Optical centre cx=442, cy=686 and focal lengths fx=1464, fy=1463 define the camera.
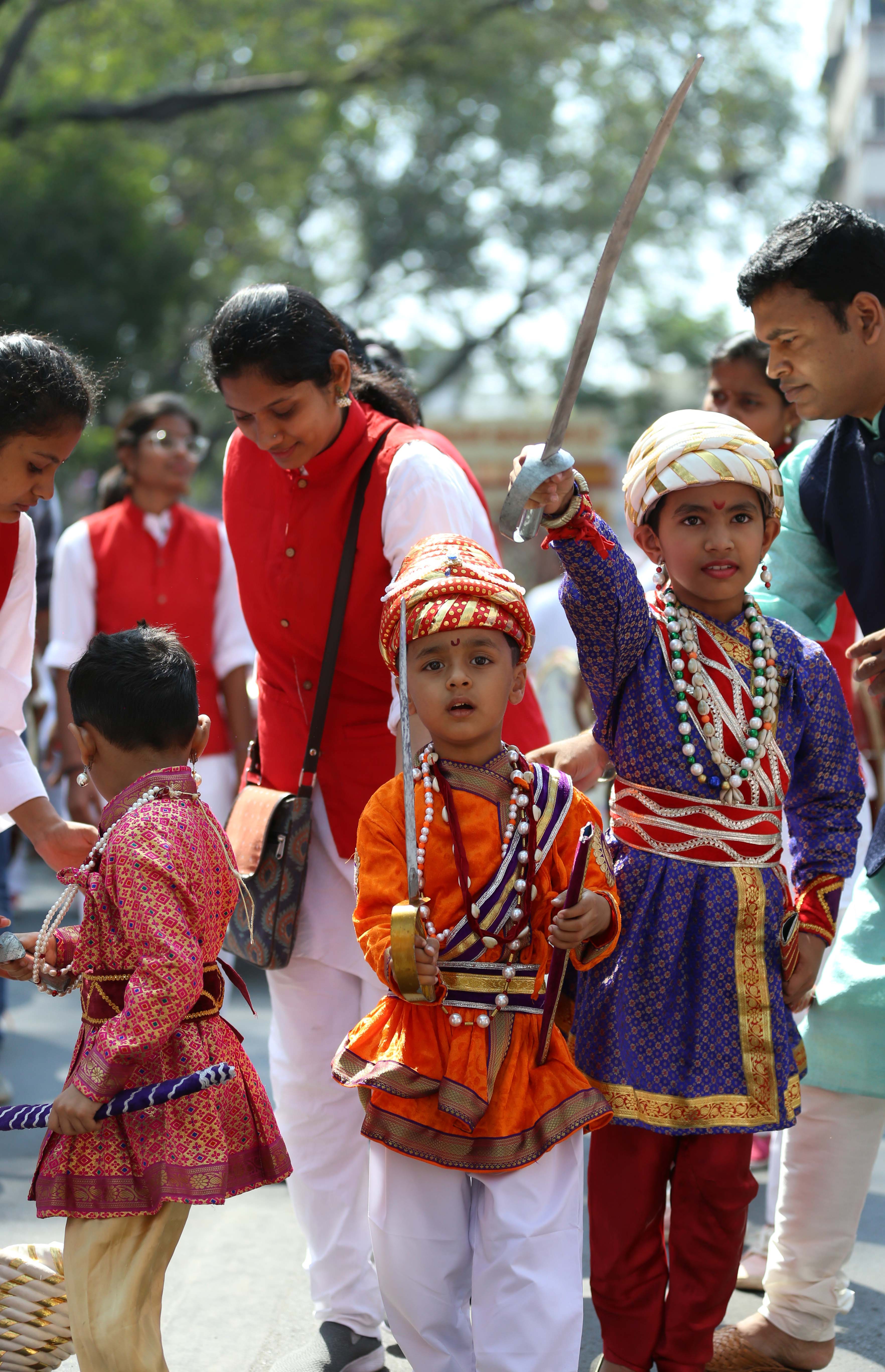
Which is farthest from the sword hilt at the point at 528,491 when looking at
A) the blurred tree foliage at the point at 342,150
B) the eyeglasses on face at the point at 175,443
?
the blurred tree foliage at the point at 342,150

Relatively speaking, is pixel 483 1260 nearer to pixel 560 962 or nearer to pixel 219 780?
pixel 560 962

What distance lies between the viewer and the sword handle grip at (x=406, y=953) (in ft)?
7.45

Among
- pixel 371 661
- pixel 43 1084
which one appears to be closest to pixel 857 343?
pixel 371 661

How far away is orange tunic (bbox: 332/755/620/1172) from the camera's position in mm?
2395

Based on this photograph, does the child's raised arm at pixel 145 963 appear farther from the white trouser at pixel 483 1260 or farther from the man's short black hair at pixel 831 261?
the man's short black hair at pixel 831 261

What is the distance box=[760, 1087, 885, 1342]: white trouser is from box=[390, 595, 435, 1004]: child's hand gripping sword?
962mm

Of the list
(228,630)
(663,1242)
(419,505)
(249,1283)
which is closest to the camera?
(663,1242)

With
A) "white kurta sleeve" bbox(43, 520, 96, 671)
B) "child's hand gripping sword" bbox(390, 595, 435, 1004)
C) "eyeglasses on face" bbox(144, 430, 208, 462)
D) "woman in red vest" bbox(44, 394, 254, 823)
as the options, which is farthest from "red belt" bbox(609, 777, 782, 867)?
"eyeglasses on face" bbox(144, 430, 208, 462)

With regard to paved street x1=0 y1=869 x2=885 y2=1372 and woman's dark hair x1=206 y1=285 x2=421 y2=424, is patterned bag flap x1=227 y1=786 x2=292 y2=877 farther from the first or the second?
paved street x1=0 y1=869 x2=885 y2=1372

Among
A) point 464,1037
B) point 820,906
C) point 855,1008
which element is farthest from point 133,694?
point 855,1008

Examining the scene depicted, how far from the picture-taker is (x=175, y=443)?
18.5ft

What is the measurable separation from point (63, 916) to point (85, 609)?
2.91 meters

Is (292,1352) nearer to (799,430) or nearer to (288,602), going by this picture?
(288,602)

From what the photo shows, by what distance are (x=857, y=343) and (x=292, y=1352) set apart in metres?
2.36
